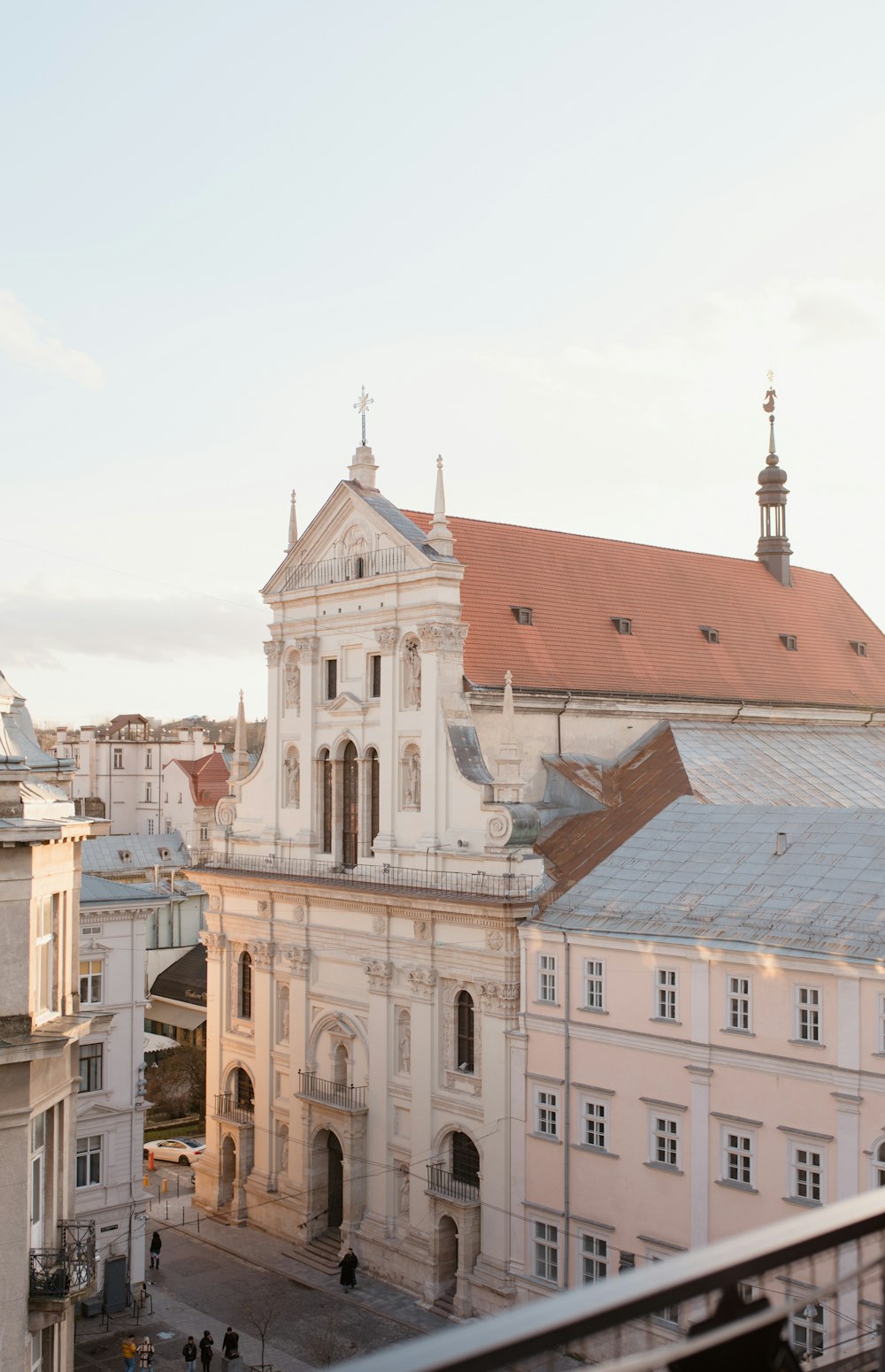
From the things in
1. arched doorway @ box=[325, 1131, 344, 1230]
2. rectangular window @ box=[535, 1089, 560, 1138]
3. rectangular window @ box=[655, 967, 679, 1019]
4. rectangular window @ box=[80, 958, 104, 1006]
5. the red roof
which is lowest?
arched doorway @ box=[325, 1131, 344, 1230]

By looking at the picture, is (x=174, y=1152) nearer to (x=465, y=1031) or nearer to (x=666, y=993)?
(x=465, y=1031)

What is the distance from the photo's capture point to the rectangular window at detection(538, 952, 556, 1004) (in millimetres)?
31812

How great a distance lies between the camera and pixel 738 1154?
2714 cm

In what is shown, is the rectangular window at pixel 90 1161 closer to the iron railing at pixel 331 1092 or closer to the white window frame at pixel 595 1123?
the iron railing at pixel 331 1092

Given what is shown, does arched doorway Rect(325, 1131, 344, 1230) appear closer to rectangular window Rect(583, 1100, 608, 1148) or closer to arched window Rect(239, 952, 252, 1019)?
arched window Rect(239, 952, 252, 1019)

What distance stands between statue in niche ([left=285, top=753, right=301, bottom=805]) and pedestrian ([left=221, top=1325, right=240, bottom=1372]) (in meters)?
15.8

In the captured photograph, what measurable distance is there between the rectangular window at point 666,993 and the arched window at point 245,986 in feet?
58.1

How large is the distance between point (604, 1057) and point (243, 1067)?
1637 centimetres

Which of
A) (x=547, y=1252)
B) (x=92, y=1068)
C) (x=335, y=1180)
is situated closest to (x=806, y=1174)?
(x=547, y=1252)

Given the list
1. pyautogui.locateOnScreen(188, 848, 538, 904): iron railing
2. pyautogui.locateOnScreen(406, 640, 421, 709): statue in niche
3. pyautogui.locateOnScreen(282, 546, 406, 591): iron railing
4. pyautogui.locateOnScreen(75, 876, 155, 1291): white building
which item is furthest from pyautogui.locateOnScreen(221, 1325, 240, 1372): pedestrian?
pyautogui.locateOnScreen(282, 546, 406, 591): iron railing

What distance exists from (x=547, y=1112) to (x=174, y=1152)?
67.2ft

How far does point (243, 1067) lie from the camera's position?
42312 millimetres

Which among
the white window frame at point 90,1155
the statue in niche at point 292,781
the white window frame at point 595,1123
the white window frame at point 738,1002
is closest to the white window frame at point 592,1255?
the white window frame at point 595,1123

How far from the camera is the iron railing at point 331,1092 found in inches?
1470
